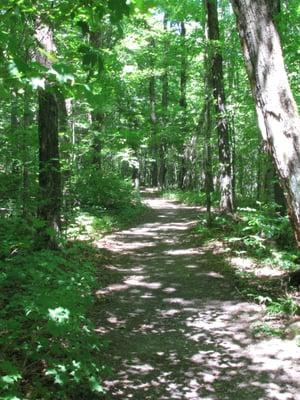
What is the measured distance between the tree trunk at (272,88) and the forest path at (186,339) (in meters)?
2.07

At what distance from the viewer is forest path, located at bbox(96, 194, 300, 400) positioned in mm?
4906

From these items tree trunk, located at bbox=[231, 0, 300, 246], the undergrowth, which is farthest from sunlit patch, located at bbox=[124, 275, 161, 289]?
tree trunk, located at bbox=[231, 0, 300, 246]

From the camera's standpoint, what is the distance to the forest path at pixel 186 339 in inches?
193

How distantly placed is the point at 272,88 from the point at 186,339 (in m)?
3.62

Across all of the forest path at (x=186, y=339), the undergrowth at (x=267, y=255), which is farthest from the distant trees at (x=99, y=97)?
the forest path at (x=186, y=339)

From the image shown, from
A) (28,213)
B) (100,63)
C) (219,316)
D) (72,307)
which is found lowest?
(219,316)

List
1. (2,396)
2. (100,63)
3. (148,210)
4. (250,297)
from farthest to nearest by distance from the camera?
(148,210)
(250,297)
(2,396)
(100,63)

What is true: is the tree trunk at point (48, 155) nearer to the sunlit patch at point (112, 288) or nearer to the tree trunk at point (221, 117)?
the sunlit patch at point (112, 288)

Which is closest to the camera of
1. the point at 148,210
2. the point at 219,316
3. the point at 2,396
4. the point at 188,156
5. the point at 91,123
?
the point at 2,396

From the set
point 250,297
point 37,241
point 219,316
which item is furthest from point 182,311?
point 37,241

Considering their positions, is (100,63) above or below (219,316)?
above

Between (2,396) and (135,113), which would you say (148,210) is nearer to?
(135,113)

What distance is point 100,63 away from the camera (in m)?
2.87

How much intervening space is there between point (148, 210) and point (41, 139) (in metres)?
13.4
